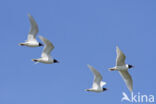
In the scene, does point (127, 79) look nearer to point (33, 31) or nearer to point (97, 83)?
point (97, 83)

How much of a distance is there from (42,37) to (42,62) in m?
2.17

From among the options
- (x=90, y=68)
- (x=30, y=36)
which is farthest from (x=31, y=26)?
(x=90, y=68)

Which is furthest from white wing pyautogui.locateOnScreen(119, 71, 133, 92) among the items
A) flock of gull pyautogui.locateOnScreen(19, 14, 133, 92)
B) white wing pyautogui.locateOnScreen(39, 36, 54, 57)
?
white wing pyautogui.locateOnScreen(39, 36, 54, 57)

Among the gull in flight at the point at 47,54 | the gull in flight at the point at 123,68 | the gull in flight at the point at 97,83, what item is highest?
the gull in flight at the point at 47,54

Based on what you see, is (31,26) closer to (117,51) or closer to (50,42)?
(50,42)

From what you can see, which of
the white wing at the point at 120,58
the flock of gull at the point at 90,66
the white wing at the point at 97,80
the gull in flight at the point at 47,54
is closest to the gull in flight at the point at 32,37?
the flock of gull at the point at 90,66

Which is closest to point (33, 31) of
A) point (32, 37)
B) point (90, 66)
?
point (32, 37)

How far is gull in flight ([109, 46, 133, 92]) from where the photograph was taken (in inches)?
2521

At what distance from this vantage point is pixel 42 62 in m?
65.5

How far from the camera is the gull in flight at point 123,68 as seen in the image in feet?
210

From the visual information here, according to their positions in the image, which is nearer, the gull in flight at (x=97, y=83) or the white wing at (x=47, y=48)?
the white wing at (x=47, y=48)

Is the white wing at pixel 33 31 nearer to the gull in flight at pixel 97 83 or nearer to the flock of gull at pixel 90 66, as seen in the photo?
the flock of gull at pixel 90 66

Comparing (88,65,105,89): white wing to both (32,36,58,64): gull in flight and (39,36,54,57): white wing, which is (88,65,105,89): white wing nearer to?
(32,36,58,64): gull in flight

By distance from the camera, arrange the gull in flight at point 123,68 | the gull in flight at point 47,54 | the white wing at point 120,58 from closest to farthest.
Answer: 1. the white wing at point 120,58
2. the gull in flight at point 123,68
3. the gull in flight at point 47,54
